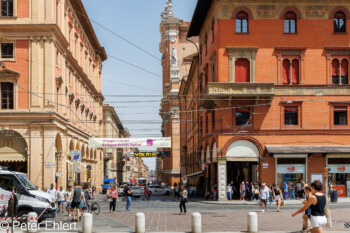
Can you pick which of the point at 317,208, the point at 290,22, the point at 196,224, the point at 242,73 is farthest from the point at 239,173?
the point at 317,208

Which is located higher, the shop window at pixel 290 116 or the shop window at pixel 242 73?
the shop window at pixel 242 73

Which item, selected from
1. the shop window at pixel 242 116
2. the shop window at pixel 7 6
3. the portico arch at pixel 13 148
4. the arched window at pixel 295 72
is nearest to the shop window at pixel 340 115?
the arched window at pixel 295 72

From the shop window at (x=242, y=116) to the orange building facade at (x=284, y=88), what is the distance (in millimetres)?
81

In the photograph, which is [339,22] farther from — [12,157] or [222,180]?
[12,157]

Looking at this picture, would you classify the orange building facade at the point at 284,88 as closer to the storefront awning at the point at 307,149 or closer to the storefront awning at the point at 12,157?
the storefront awning at the point at 307,149

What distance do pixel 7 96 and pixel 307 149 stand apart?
23.8m

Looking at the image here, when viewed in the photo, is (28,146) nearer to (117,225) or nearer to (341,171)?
(117,225)

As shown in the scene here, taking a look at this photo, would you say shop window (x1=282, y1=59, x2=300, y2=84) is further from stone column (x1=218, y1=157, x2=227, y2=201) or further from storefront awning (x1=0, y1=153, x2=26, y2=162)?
storefront awning (x1=0, y1=153, x2=26, y2=162)

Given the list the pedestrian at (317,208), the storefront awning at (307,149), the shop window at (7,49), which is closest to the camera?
the pedestrian at (317,208)

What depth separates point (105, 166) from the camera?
92000 mm

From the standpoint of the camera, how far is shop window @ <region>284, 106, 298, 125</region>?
40781mm

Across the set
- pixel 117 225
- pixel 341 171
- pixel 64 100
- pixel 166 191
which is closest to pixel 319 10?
pixel 341 171

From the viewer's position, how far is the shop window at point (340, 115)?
134 ft

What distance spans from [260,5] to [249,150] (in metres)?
11.9
